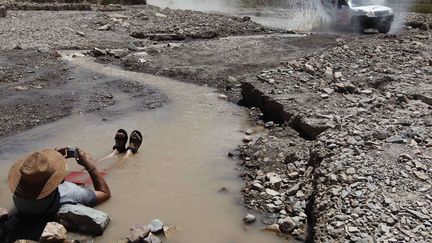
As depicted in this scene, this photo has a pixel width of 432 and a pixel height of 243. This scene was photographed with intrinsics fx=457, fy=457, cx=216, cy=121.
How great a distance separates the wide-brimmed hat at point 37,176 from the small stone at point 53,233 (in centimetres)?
34

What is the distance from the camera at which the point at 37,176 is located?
470 cm

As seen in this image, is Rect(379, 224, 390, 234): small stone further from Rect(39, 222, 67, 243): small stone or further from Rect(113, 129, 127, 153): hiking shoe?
Rect(113, 129, 127, 153): hiking shoe

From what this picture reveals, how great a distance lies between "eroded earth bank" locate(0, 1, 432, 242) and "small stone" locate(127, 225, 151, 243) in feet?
4.71

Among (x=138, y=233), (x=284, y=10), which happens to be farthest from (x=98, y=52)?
(x=284, y=10)

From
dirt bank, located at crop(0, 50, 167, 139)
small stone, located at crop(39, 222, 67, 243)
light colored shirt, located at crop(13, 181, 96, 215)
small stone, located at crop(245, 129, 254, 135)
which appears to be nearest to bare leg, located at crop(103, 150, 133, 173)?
light colored shirt, located at crop(13, 181, 96, 215)

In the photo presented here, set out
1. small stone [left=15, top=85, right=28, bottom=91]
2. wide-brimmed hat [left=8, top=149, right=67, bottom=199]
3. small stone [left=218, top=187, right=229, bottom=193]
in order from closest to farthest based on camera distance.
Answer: wide-brimmed hat [left=8, top=149, right=67, bottom=199] < small stone [left=218, top=187, right=229, bottom=193] < small stone [left=15, top=85, right=28, bottom=91]

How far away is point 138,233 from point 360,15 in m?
16.3

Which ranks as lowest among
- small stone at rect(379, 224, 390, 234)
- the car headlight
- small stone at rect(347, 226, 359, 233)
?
small stone at rect(347, 226, 359, 233)

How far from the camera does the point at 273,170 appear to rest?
21.8ft

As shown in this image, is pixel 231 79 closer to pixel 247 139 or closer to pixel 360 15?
pixel 247 139

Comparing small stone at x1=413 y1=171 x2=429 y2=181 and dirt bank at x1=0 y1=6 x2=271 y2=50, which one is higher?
dirt bank at x1=0 y1=6 x2=271 y2=50

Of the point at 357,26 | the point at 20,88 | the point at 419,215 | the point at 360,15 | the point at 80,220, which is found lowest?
the point at 80,220

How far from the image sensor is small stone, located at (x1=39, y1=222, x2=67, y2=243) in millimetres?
4730

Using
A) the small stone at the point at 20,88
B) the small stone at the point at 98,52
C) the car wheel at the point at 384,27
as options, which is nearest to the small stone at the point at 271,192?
the small stone at the point at 20,88
